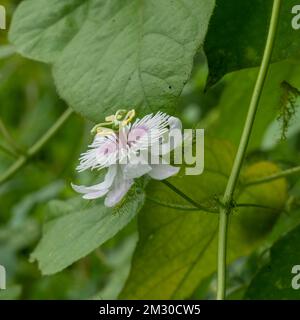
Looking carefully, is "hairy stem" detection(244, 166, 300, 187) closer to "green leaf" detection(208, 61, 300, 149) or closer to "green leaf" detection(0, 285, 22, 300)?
"green leaf" detection(208, 61, 300, 149)

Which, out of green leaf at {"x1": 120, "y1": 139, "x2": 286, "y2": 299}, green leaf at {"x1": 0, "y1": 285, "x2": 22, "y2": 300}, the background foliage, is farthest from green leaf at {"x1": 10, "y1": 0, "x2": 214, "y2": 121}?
green leaf at {"x1": 0, "y1": 285, "x2": 22, "y2": 300}

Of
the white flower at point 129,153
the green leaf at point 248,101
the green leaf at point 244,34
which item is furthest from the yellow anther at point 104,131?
the green leaf at point 248,101

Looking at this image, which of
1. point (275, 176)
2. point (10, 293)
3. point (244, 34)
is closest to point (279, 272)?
point (275, 176)

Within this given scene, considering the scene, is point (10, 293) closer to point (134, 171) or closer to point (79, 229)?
point (79, 229)

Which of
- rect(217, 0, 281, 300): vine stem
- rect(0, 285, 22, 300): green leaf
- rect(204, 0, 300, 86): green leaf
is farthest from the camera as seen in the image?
rect(0, 285, 22, 300): green leaf

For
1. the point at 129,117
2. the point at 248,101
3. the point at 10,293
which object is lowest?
the point at 10,293

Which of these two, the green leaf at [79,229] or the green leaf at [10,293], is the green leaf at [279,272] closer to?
the green leaf at [79,229]
